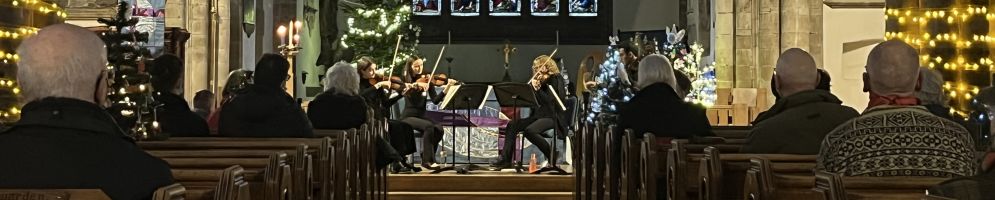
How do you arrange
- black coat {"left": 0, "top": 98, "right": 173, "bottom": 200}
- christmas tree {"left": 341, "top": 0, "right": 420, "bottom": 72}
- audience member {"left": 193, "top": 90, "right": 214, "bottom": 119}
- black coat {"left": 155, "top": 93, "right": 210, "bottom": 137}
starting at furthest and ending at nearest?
christmas tree {"left": 341, "top": 0, "right": 420, "bottom": 72} < audience member {"left": 193, "top": 90, "right": 214, "bottom": 119} < black coat {"left": 155, "top": 93, "right": 210, "bottom": 137} < black coat {"left": 0, "top": 98, "right": 173, "bottom": 200}

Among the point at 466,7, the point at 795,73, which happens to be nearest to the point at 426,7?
the point at 466,7

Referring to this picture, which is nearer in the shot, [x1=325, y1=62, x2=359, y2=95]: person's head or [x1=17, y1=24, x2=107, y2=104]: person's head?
[x1=17, y1=24, x2=107, y2=104]: person's head

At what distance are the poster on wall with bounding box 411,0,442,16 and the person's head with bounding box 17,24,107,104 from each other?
22720 millimetres

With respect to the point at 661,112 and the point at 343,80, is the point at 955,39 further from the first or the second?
the point at 343,80

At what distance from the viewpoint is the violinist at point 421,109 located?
12.9 metres

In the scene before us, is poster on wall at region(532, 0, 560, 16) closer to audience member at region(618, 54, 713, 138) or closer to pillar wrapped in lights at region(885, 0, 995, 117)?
pillar wrapped in lights at region(885, 0, 995, 117)

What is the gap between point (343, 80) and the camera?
10.0 m

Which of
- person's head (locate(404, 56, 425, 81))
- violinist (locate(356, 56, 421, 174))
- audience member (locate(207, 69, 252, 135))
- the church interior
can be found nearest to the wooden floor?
the church interior

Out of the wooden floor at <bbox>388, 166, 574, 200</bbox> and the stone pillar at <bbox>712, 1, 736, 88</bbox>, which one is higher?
the stone pillar at <bbox>712, 1, 736, 88</bbox>

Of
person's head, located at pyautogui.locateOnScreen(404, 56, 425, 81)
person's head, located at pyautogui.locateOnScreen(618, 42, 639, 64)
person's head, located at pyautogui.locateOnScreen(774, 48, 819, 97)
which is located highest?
person's head, located at pyautogui.locateOnScreen(618, 42, 639, 64)

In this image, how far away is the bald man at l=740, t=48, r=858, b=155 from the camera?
17.4 feet

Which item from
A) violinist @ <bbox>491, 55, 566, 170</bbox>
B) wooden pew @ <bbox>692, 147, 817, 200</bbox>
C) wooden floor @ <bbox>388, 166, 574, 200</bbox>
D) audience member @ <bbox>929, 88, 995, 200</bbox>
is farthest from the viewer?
violinist @ <bbox>491, 55, 566, 170</bbox>

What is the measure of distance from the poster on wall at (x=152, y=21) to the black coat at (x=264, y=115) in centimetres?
151

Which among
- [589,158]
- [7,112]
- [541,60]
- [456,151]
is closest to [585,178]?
[589,158]
